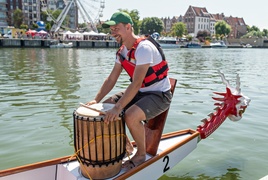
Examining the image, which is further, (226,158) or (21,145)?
(21,145)

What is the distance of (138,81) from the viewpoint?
3.55 m

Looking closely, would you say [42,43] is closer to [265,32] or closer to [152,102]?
[152,102]

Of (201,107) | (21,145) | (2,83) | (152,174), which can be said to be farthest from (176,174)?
(2,83)

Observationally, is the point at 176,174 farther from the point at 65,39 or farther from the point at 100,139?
the point at 65,39

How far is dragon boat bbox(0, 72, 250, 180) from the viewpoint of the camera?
11.5 feet

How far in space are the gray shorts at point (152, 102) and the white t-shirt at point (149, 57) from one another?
0.07m

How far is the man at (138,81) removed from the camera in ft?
11.6

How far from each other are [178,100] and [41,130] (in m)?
5.26

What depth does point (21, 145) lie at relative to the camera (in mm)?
6191

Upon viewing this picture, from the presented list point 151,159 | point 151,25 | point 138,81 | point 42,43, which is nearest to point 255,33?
point 151,25

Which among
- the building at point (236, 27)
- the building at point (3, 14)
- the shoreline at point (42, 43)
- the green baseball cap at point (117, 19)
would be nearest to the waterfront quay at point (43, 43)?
the shoreline at point (42, 43)

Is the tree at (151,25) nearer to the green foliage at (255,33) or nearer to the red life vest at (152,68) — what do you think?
the green foliage at (255,33)

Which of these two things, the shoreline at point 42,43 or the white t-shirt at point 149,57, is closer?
the white t-shirt at point 149,57

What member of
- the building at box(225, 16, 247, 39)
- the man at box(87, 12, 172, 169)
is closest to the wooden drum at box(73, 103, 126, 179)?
the man at box(87, 12, 172, 169)
